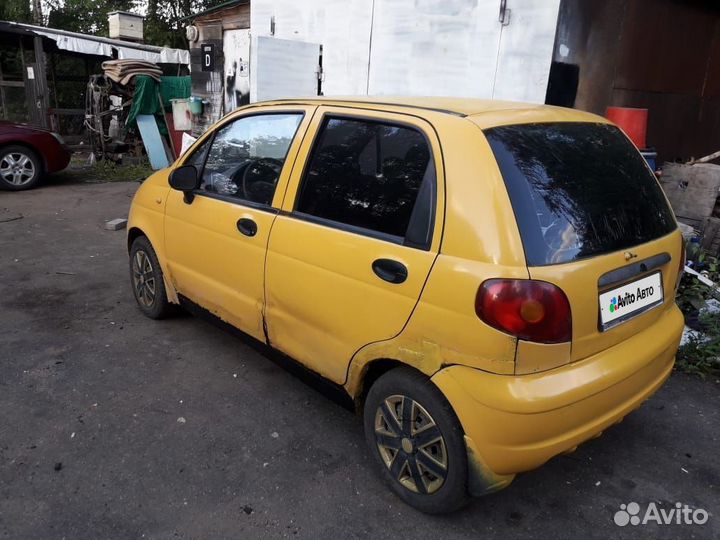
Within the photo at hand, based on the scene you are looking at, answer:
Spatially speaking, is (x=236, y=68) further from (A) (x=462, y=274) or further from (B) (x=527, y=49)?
(A) (x=462, y=274)

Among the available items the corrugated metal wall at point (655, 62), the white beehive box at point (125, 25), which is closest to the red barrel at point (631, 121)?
the corrugated metal wall at point (655, 62)

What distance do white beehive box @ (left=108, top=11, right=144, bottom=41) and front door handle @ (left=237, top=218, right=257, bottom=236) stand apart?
14.8 m

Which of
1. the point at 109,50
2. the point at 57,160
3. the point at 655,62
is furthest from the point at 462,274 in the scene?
the point at 109,50

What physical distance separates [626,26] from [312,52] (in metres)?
4.24

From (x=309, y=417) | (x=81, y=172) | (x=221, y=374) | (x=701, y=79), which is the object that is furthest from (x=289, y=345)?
(x=81, y=172)

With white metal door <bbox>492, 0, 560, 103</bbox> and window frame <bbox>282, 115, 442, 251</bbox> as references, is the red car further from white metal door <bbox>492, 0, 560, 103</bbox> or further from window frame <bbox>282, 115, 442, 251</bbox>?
window frame <bbox>282, 115, 442, 251</bbox>

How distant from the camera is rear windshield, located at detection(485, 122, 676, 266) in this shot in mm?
2070

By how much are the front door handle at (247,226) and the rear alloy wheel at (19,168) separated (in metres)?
7.96

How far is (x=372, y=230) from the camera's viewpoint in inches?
95.7

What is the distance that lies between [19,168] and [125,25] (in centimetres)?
786

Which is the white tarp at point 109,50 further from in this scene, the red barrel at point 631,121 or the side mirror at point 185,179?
the side mirror at point 185,179

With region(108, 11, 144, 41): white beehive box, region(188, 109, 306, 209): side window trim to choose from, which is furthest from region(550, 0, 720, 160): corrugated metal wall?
region(108, 11, 144, 41): white beehive box

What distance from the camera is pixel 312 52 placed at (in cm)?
820

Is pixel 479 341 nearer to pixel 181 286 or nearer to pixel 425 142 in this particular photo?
pixel 425 142
